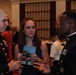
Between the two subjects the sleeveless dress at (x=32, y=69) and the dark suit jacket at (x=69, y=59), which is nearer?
the dark suit jacket at (x=69, y=59)

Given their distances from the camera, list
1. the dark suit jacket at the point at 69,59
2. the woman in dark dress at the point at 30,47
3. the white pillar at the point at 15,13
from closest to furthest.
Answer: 1. the dark suit jacket at the point at 69,59
2. the woman in dark dress at the point at 30,47
3. the white pillar at the point at 15,13

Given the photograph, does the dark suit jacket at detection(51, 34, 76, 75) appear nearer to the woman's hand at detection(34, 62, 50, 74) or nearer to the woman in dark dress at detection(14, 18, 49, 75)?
the woman's hand at detection(34, 62, 50, 74)

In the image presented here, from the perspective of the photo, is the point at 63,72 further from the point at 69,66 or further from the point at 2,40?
the point at 2,40

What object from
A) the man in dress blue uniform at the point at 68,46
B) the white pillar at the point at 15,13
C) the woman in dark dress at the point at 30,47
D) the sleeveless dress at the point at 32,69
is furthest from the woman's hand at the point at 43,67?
the white pillar at the point at 15,13

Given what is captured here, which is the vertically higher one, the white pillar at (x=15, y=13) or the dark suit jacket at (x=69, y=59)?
the white pillar at (x=15, y=13)

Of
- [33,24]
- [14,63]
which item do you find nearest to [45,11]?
[33,24]

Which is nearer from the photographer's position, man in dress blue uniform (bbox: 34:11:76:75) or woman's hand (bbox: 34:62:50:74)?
man in dress blue uniform (bbox: 34:11:76:75)

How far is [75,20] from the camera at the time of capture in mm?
2252

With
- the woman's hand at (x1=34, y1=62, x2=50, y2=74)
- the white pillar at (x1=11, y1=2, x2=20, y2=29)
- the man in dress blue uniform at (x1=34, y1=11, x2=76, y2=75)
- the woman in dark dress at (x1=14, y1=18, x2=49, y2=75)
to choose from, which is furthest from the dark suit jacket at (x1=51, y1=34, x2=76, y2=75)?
the white pillar at (x1=11, y1=2, x2=20, y2=29)

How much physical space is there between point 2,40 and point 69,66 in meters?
0.95

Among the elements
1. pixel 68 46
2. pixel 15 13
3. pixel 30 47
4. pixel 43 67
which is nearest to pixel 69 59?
pixel 68 46

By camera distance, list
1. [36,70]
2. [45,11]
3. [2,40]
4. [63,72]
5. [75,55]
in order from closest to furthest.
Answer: [75,55]
[63,72]
[2,40]
[36,70]
[45,11]

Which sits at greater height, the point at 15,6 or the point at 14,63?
the point at 15,6

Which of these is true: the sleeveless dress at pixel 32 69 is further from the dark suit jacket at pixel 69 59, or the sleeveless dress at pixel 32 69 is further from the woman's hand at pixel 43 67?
the dark suit jacket at pixel 69 59
